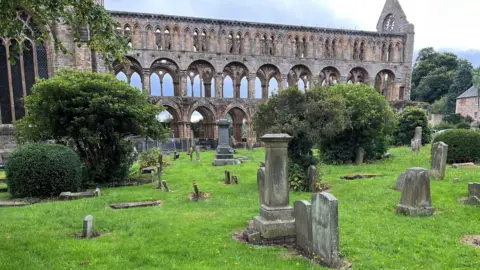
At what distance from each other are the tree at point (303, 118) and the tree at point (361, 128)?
4.46 meters

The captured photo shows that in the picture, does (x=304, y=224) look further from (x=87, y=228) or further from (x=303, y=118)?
(x=303, y=118)

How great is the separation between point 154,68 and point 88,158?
28.3 m

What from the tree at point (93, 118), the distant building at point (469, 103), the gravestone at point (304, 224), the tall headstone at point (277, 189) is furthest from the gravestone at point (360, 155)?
the distant building at point (469, 103)

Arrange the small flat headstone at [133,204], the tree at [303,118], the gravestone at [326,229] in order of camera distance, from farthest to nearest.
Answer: the tree at [303,118] < the small flat headstone at [133,204] < the gravestone at [326,229]

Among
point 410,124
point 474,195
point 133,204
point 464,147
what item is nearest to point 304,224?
point 474,195

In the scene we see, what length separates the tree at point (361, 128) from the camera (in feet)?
51.8

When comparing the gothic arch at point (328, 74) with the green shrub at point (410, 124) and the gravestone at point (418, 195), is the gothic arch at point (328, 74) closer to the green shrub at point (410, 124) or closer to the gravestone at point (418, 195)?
the green shrub at point (410, 124)

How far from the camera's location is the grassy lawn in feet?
16.3

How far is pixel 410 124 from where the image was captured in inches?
936

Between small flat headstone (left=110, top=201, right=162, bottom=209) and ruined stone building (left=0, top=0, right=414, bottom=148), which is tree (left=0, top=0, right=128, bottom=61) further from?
ruined stone building (left=0, top=0, right=414, bottom=148)

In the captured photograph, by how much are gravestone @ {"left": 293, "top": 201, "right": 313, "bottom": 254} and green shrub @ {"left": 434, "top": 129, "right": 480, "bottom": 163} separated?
41.3 feet

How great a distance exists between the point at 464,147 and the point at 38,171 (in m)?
17.4

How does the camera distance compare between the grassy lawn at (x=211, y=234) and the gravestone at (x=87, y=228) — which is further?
the gravestone at (x=87, y=228)

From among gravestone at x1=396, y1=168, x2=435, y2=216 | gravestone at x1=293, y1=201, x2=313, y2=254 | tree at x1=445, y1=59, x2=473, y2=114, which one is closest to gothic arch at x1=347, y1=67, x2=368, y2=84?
tree at x1=445, y1=59, x2=473, y2=114
